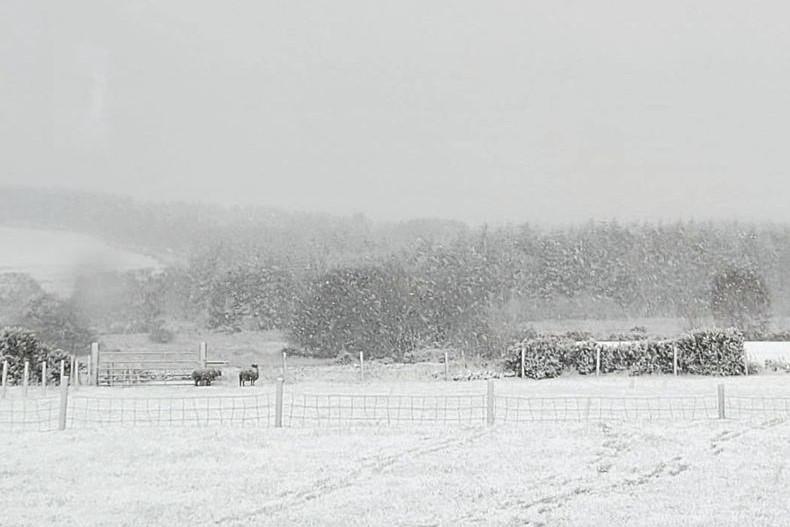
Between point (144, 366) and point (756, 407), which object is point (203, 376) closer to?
point (144, 366)

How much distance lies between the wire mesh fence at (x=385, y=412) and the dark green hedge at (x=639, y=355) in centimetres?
1014

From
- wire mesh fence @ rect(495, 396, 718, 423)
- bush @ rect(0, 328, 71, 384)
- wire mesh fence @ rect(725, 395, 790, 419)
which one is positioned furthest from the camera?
bush @ rect(0, 328, 71, 384)

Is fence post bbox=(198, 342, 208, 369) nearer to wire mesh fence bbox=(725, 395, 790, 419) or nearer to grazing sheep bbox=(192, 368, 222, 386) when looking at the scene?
grazing sheep bbox=(192, 368, 222, 386)

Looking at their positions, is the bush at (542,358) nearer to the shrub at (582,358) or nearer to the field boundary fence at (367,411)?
the shrub at (582,358)

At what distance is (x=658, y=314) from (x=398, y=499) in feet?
141

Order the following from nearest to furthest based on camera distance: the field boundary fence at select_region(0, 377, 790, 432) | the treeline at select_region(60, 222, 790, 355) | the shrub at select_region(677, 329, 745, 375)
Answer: the field boundary fence at select_region(0, 377, 790, 432)
the shrub at select_region(677, 329, 745, 375)
the treeline at select_region(60, 222, 790, 355)

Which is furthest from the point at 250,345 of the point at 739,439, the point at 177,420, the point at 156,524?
the point at 156,524

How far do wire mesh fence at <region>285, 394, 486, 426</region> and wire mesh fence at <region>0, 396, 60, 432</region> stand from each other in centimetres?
419

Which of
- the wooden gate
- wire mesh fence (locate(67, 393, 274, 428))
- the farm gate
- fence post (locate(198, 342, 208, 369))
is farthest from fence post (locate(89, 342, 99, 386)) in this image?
wire mesh fence (locate(67, 393, 274, 428))

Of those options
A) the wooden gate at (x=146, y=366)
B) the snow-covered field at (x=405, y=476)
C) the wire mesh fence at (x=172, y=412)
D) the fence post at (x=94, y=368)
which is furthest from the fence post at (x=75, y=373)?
the snow-covered field at (x=405, y=476)

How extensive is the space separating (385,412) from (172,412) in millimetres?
4209

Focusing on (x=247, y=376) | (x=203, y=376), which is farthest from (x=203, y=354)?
(x=247, y=376)

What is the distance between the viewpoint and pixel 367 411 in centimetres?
1716

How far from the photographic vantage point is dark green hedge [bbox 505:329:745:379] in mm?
28781
